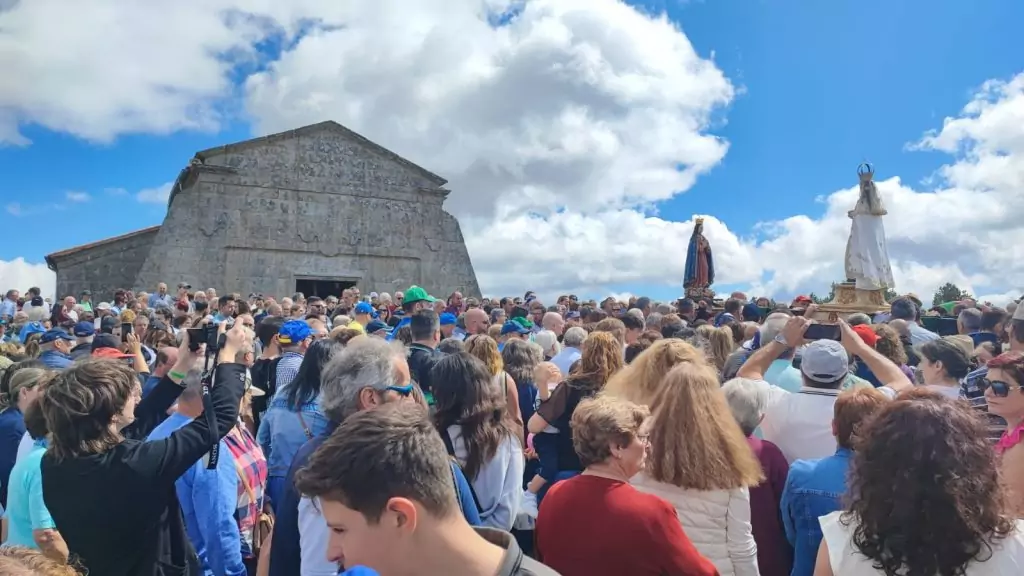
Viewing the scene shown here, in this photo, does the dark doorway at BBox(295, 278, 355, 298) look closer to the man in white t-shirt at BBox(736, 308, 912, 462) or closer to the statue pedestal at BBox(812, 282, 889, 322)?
the statue pedestal at BBox(812, 282, 889, 322)

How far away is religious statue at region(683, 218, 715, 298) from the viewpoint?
17.8 meters

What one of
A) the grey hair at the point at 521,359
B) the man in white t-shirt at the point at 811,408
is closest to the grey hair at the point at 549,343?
the grey hair at the point at 521,359

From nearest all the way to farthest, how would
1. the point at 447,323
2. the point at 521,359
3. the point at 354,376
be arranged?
the point at 354,376
the point at 521,359
the point at 447,323

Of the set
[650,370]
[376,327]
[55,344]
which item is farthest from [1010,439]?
[55,344]

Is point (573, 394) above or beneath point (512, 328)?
beneath

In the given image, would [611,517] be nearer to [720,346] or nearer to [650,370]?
[650,370]

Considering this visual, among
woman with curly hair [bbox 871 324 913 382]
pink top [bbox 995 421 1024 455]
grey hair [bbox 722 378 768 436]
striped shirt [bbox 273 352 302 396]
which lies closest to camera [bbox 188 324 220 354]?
striped shirt [bbox 273 352 302 396]

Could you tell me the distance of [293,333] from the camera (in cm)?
557

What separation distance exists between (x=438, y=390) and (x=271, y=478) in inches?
47.4

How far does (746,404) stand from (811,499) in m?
0.71

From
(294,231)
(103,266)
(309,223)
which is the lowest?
(103,266)

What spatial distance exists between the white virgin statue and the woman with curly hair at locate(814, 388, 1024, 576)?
47.3 ft

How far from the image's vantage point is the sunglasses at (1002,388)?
3.36m

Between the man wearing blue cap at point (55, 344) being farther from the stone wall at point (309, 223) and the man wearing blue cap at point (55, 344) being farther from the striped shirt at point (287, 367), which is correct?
the stone wall at point (309, 223)
